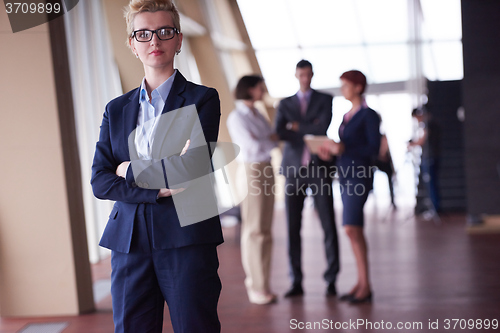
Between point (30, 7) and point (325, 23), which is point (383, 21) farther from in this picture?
point (30, 7)

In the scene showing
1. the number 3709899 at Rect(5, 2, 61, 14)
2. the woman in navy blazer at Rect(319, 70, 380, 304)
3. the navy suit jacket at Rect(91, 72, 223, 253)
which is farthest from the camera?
the woman in navy blazer at Rect(319, 70, 380, 304)

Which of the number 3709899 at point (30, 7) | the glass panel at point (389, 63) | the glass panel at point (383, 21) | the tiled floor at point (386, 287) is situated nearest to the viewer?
the number 3709899 at point (30, 7)

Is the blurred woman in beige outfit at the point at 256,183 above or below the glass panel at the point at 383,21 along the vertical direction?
below

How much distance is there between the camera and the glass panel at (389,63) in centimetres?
874

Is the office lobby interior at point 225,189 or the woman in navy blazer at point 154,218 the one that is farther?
the office lobby interior at point 225,189

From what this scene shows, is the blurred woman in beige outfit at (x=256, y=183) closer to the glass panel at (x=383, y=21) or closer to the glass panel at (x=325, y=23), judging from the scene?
the glass panel at (x=325, y=23)

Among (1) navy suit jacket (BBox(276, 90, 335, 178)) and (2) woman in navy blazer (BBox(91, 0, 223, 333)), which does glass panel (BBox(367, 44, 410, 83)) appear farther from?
(2) woman in navy blazer (BBox(91, 0, 223, 333))

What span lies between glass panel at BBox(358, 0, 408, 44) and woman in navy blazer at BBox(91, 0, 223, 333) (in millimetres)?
5157

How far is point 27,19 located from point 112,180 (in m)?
2.10

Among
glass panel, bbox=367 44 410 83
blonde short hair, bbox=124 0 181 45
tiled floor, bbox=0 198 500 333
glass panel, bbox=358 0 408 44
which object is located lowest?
tiled floor, bbox=0 198 500 333

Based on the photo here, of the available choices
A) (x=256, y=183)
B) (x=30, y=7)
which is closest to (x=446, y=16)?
(x=256, y=183)

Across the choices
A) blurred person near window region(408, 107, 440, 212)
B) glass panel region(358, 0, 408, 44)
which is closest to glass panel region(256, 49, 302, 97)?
glass panel region(358, 0, 408, 44)

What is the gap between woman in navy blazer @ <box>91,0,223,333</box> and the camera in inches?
60.5

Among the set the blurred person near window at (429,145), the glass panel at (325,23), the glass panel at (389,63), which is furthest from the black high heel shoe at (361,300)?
the glass panel at (389,63)
